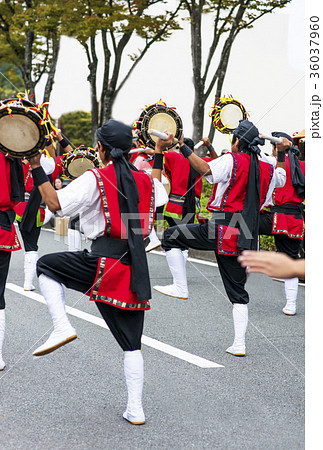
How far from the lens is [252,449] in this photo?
10.6 ft

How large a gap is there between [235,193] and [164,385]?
175 centimetres

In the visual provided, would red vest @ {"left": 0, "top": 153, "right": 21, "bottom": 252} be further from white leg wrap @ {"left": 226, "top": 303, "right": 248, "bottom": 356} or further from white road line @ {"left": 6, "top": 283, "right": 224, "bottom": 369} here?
white leg wrap @ {"left": 226, "top": 303, "right": 248, "bottom": 356}

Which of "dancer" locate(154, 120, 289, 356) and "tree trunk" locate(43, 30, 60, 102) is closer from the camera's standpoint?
"dancer" locate(154, 120, 289, 356)

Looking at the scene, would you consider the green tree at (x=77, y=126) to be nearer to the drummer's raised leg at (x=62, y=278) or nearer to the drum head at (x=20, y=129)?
the drum head at (x=20, y=129)

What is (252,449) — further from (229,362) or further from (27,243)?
(27,243)

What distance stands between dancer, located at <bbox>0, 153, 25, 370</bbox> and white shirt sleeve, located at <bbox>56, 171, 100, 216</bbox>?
999 mm

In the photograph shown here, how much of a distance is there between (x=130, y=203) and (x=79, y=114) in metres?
16.6

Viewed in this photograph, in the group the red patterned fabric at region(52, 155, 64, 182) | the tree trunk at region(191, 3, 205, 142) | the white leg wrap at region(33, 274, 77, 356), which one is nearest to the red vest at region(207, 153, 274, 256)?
the white leg wrap at region(33, 274, 77, 356)

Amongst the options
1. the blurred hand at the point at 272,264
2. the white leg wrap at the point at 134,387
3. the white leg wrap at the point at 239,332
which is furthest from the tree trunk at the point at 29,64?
the blurred hand at the point at 272,264

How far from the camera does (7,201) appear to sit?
14.3 feet

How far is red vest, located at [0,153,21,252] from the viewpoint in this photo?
4.27 meters

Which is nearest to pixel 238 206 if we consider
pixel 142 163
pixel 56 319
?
pixel 56 319

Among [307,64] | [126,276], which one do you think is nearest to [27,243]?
[126,276]

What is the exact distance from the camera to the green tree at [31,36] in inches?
589
